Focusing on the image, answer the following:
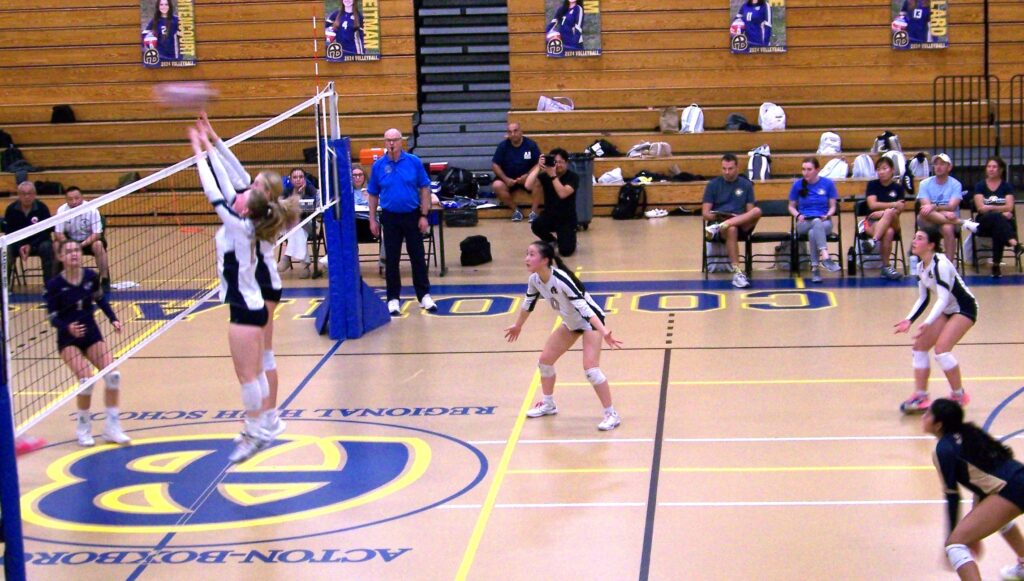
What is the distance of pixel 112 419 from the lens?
9367 millimetres

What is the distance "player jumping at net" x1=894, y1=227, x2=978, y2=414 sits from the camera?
30.3 feet

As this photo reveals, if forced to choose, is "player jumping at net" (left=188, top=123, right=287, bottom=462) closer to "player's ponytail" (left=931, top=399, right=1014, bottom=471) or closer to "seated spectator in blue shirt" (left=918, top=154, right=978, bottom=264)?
"player's ponytail" (left=931, top=399, right=1014, bottom=471)

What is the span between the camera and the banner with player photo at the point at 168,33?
23062 millimetres

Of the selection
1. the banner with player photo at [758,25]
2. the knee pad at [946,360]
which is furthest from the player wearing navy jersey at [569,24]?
the knee pad at [946,360]

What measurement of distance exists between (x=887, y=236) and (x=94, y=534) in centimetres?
1039

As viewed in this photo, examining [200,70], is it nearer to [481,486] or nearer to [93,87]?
[93,87]

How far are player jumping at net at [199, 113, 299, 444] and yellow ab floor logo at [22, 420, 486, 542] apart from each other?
1.70ft

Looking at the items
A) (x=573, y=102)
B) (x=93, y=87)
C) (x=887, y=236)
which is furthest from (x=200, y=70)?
(x=887, y=236)

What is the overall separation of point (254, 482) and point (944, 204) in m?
9.70

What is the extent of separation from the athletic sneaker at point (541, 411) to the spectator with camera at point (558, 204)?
→ 6.77m

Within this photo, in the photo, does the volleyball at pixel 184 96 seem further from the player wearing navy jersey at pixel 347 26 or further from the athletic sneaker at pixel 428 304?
the player wearing navy jersey at pixel 347 26

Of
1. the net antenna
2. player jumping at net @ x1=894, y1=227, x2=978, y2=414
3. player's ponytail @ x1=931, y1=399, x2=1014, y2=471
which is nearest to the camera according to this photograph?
the net antenna

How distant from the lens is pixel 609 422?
9469mm

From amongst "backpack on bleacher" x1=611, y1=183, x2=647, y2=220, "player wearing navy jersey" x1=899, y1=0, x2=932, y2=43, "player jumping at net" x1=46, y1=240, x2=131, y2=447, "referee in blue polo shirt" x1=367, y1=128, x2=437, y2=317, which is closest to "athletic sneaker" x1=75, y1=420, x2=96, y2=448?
"player jumping at net" x1=46, y1=240, x2=131, y2=447
